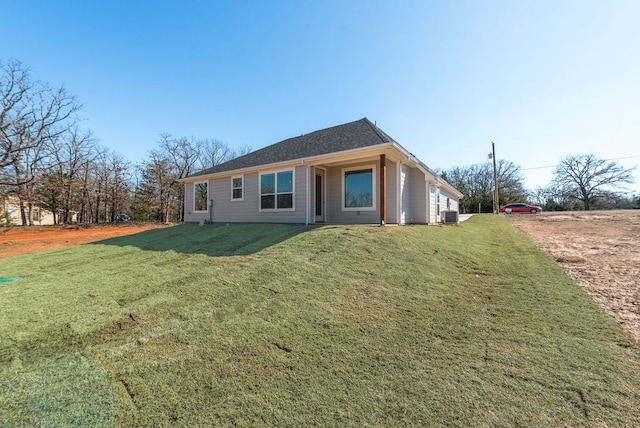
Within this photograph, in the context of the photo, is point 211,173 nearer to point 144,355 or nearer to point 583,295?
point 144,355

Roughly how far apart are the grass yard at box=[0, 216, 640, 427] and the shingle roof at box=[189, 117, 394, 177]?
5.33 m

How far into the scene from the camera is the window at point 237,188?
472 inches

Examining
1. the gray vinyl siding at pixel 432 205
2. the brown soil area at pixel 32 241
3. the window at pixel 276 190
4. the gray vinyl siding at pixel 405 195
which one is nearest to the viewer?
the gray vinyl siding at pixel 405 195

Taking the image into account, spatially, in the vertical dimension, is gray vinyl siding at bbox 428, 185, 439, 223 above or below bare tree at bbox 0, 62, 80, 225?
below

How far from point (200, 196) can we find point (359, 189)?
866 cm

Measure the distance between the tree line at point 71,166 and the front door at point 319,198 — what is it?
1584 centimetres

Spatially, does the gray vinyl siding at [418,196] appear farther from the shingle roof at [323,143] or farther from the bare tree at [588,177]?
the bare tree at [588,177]

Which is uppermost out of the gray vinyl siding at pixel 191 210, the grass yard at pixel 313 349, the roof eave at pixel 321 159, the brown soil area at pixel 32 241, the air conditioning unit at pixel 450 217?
the roof eave at pixel 321 159

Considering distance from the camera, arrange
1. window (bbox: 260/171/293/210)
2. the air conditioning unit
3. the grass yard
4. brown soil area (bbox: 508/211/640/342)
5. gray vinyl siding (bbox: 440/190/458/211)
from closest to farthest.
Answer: the grass yard, brown soil area (bbox: 508/211/640/342), window (bbox: 260/171/293/210), the air conditioning unit, gray vinyl siding (bbox: 440/190/458/211)

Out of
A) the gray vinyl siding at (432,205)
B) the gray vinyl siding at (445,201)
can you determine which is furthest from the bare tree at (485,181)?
the gray vinyl siding at (432,205)

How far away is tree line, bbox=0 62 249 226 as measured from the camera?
1455 centimetres

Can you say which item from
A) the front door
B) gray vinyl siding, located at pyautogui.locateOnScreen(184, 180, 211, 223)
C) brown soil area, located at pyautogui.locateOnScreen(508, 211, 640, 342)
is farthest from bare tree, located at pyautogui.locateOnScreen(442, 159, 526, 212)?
gray vinyl siding, located at pyautogui.locateOnScreen(184, 180, 211, 223)

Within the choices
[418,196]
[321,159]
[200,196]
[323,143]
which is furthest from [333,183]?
[200,196]

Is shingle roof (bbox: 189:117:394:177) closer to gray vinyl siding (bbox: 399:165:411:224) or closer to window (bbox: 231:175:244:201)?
window (bbox: 231:175:244:201)
